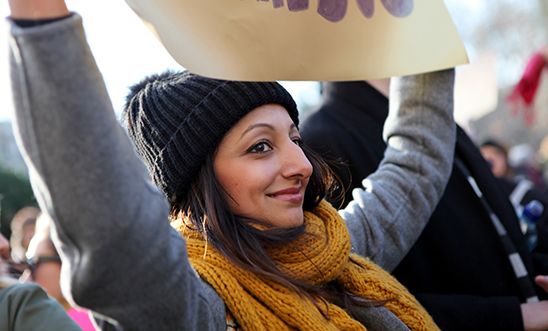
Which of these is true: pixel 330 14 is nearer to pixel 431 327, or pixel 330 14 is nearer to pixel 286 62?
pixel 286 62

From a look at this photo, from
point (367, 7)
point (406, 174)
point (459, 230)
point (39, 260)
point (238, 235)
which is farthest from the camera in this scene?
point (39, 260)

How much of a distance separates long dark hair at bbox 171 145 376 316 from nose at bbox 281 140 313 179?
4.6 inches

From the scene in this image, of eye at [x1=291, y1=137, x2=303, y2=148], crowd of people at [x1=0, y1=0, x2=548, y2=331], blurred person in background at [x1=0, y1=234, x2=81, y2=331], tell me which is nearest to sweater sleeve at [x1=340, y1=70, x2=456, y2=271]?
crowd of people at [x1=0, y1=0, x2=548, y2=331]

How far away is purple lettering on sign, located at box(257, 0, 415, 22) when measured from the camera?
2.03 metres

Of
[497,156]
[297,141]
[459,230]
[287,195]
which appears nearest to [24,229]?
[459,230]

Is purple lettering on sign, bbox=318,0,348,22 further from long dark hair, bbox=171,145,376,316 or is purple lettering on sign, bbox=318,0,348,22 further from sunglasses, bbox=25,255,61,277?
sunglasses, bbox=25,255,61,277

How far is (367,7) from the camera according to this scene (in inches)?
86.2

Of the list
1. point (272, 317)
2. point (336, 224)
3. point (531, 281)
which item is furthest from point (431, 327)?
point (531, 281)

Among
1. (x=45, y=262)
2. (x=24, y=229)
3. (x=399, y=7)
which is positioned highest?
(x=399, y=7)

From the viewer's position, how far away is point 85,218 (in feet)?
4.41

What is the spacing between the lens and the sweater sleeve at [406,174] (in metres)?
2.39

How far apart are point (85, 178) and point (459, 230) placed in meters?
1.67

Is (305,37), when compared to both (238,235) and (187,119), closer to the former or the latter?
(187,119)

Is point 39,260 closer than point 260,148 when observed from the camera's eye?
No
